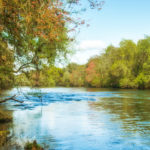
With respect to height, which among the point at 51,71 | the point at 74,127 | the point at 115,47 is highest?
the point at 115,47

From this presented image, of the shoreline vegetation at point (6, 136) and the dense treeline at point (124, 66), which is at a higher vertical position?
the dense treeline at point (124, 66)

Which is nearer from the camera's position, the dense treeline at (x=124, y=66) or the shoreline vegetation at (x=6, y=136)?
the shoreline vegetation at (x=6, y=136)

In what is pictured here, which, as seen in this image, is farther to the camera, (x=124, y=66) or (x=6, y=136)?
(x=124, y=66)

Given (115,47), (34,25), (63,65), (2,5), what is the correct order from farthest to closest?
(115,47) → (63,65) → (34,25) → (2,5)

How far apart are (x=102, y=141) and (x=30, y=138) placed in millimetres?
3256

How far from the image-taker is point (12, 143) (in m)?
8.69

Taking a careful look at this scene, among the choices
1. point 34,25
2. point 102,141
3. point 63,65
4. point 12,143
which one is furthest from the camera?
point 63,65

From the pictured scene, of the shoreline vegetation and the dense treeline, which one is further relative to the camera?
the dense treeline

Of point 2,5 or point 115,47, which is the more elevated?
point 115,47

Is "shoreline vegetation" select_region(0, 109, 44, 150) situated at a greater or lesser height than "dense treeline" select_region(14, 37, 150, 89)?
lesser

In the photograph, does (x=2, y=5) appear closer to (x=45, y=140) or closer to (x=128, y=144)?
(x=45, y=140)

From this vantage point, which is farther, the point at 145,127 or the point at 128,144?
the point at 145,127

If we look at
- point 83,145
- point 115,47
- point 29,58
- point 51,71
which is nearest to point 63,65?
point 51,71

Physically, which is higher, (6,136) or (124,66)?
(124,66)
